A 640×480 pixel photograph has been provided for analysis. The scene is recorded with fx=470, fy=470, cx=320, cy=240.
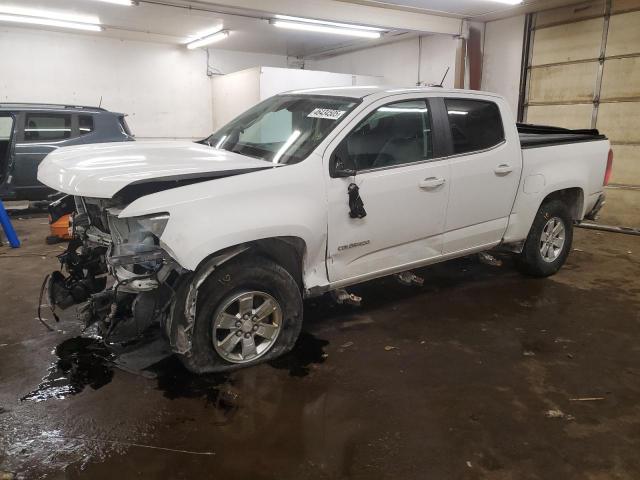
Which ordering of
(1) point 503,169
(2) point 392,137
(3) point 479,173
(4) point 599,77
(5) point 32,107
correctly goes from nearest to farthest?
(2) point 392,137 < (3) point 479,173 < (1) point 503,169 < (5) point 32,107 < (4) point 599,77

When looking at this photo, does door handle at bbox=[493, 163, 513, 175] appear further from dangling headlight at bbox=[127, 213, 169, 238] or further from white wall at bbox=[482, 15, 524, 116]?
white wall at bbox=[482, 15, 524, 116]

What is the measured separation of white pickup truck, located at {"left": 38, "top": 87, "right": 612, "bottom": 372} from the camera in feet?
9.18

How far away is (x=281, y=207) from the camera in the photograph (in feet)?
9.95

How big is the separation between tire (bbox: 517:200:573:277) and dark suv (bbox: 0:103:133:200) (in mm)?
7017

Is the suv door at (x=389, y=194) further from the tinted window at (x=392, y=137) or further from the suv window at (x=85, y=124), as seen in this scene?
the suv window at (x=85, y=124)

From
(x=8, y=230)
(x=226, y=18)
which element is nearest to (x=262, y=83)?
(x=226, y=18)

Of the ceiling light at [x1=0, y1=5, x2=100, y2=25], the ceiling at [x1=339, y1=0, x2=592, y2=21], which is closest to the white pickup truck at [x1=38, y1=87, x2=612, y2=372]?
the ceiling at [x1=339, y1=0, x2=592, y2=21]

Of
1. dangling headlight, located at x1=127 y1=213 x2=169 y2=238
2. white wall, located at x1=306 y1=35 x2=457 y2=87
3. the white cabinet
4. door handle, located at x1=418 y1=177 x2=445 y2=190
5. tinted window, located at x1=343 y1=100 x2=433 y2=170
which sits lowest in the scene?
dangling headlight, located at x1=127 y1=213 x2=169 y2=238

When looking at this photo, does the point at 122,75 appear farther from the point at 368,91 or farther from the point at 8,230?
the point at 368,91

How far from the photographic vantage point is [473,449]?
2.46 m

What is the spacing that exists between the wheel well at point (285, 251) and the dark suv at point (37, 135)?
6.42m

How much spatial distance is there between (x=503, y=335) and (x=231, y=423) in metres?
2.31

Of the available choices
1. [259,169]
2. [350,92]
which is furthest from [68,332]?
[350,92]

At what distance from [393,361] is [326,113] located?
74.5 inches
